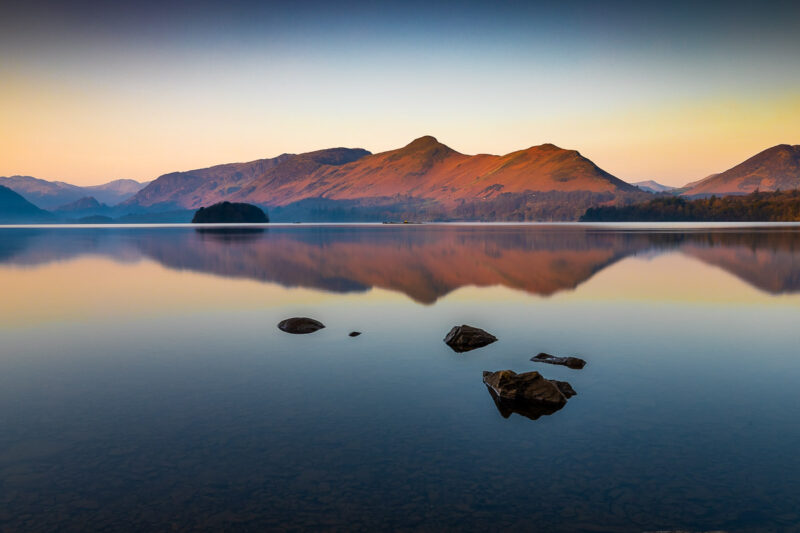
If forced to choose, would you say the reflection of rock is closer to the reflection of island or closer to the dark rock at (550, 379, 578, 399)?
the dark rock at (550, 379, 578, 399)

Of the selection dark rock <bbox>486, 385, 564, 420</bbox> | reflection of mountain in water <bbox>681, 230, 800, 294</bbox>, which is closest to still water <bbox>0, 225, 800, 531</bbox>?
dark rock <bbox>486, 385, 564, 420</bbox>

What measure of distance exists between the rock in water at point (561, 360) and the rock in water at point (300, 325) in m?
11.2

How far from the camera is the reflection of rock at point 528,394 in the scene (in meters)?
14.1

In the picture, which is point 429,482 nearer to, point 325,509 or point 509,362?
point 325,509

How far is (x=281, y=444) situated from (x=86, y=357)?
43.7 ft

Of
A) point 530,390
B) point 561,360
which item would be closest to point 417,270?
point 561,360

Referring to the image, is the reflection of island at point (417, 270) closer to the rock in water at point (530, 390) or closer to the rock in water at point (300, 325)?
the rock in water at point (300, 325)

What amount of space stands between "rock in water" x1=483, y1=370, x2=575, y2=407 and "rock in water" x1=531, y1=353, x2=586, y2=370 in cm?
342

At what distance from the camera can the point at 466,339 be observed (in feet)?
71.5

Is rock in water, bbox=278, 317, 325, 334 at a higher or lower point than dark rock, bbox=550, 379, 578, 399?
lower

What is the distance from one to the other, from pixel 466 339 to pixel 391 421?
9060 mm

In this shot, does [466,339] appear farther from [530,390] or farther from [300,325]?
[300,325]

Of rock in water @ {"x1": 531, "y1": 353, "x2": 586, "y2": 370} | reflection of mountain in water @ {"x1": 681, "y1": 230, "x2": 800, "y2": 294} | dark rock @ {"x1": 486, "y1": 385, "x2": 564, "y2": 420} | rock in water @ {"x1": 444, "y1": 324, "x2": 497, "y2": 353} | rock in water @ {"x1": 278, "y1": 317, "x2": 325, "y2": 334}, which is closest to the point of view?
dark rock @ {"x1": 486, "y1": 385, "x2": 564, "y2": 420}

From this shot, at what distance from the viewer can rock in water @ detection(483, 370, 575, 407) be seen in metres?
14.5
